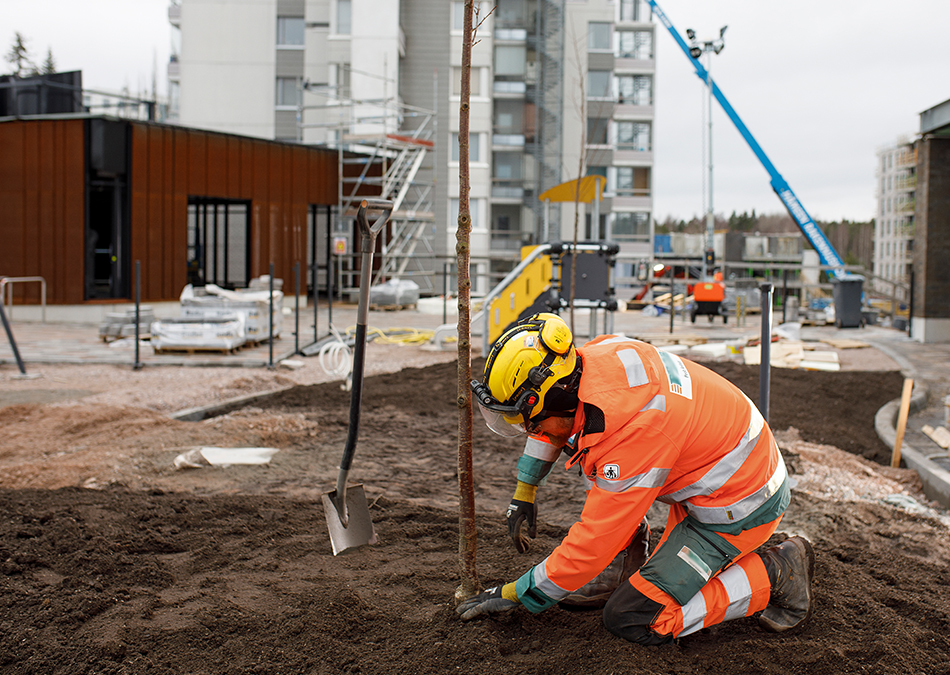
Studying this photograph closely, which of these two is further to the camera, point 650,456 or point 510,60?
point 510,60

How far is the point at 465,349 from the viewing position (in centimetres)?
286

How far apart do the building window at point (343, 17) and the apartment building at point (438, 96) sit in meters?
0.06

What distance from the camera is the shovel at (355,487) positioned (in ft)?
10.7

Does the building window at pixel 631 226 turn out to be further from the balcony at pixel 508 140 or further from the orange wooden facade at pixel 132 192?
the orange wooden facade at pixel 132 192

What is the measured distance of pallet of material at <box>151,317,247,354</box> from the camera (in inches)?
492

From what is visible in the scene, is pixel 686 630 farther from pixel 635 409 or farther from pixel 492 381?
pixel 492 381

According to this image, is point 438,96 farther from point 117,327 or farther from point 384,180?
point 117,327

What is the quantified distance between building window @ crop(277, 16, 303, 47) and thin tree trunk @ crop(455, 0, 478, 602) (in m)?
36.3

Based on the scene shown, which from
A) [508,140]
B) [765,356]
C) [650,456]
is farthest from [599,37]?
[650,456]

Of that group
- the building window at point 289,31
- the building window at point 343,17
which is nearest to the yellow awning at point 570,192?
the building window at point 343,17

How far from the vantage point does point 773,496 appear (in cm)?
290

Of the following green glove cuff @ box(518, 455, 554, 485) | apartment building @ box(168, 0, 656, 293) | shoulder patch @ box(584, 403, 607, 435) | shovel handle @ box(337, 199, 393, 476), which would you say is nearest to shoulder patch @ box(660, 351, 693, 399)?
shoulder patch @ box(584, 403, 607, 435)

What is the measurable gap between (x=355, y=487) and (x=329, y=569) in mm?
403

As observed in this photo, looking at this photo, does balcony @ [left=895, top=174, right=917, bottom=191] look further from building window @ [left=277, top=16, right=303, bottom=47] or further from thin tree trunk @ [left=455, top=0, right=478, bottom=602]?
thin tree trunk @ [left=455, top=0, right=478, bottom=602]
